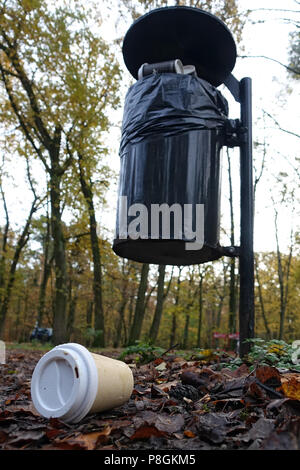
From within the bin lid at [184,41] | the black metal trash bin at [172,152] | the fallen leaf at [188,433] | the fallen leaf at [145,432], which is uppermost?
the bin lid at [184,41]

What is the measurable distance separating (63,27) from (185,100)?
781 centimetres

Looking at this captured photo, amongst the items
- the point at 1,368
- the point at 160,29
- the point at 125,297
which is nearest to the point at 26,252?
the point at 125,297

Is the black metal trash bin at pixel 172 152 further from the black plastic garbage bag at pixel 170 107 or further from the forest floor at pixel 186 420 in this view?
the forest floor at pixel 186 420

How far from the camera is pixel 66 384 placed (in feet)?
4.68

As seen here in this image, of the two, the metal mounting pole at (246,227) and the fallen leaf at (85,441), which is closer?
the fallen leaf at (85,441)

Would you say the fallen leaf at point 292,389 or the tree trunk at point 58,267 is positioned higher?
the tree trunk at point 58,267

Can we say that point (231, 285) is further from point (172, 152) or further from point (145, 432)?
point (145, 432)

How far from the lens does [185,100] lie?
8.22 ft

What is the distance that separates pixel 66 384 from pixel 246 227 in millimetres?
1958

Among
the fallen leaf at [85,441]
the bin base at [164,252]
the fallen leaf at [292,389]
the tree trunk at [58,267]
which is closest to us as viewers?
the fallen leaf at [85,441]

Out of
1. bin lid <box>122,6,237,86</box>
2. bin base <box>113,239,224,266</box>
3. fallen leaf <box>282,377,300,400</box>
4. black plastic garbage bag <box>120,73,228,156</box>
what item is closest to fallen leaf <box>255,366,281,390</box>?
fallen leaf <box>282,377,300,400</box>

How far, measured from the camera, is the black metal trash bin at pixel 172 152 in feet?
7.97

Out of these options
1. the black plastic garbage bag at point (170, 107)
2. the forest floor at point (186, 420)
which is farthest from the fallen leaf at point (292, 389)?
the black plastic garbage bag at point (170, 107)

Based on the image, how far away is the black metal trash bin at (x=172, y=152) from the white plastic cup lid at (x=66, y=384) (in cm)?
109
